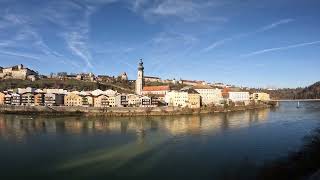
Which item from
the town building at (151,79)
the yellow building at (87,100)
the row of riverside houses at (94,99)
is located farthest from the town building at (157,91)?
the town building at (151,79)

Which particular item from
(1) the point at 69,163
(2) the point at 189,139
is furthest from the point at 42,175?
(2) the point at 189,139

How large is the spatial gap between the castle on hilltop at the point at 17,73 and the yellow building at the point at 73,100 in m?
18.9

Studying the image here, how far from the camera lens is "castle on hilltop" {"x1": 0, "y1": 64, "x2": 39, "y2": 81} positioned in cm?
5631

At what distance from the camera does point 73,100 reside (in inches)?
1512

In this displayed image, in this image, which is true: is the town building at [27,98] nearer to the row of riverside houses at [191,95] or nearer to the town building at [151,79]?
the row of riverside houses at [191,95]

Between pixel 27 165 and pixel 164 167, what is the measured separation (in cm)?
417

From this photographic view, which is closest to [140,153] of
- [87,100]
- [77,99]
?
[87,100]

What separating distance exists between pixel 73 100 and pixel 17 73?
2366 cm

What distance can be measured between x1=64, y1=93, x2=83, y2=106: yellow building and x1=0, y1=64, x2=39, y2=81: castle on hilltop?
62.1 feet

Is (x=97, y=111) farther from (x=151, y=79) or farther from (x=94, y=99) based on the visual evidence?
(x=151, y=79)

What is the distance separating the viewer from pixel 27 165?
11.2m

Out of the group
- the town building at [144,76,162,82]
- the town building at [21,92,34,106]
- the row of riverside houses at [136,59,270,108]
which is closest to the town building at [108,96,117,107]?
the row of riverside houses at [136,59,270,108]

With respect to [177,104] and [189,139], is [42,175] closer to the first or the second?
[189,139]

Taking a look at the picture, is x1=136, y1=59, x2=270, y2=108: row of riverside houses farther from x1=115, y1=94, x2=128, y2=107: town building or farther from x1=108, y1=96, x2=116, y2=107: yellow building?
x1=108, y1=96, x2=116, y2=107: yellow building
